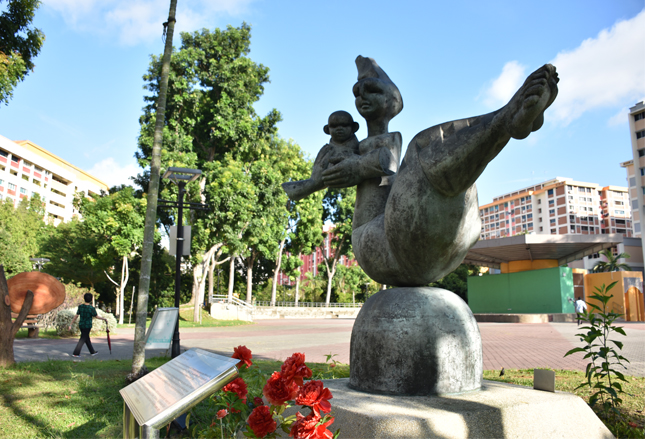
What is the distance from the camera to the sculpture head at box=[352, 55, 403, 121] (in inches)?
137

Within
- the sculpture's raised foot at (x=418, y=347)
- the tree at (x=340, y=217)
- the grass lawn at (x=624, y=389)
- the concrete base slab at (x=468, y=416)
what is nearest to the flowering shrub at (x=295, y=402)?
the concrete base slab at (x=468, y=416)

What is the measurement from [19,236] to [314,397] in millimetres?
40446

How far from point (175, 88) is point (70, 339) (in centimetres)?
1225

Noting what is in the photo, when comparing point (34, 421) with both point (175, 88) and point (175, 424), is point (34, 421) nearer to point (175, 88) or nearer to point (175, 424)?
point (175, 424)

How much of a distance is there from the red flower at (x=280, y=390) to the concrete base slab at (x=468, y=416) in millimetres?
585

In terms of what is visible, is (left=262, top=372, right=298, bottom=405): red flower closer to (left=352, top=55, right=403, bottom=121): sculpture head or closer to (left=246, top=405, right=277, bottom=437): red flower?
(left=246, top=405, right=277, bottom=437): red flower

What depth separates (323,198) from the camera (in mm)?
34844

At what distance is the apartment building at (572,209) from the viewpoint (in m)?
84.2

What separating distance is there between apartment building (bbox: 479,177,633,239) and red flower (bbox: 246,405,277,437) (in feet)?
289

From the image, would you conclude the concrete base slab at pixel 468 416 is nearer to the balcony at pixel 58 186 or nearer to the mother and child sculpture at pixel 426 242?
the mother and child sculpture at pixel 426 242

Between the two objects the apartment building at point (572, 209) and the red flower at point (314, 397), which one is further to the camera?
the apartment building at point (572, 209)

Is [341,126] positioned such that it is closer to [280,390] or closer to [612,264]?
[280,390]

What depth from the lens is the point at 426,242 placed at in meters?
2.77

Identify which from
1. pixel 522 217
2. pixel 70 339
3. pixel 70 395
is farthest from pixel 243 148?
pixel 522 217
